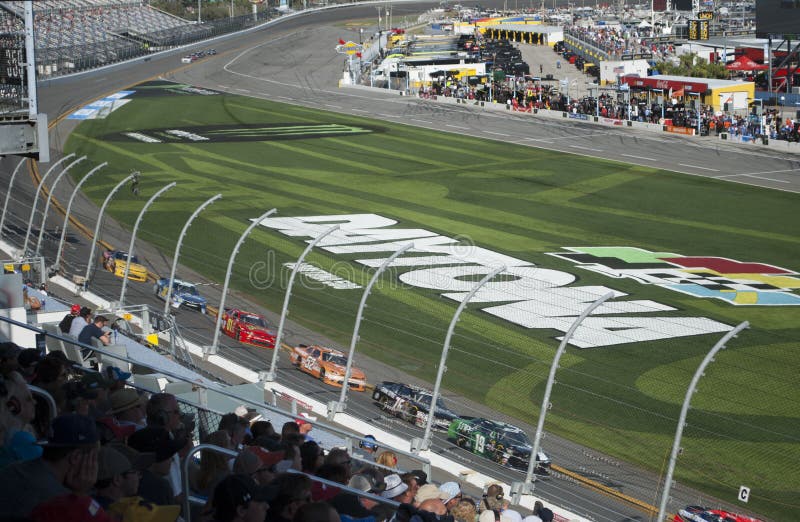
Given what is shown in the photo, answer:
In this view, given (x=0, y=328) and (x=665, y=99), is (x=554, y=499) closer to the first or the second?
(x=0, y=328)

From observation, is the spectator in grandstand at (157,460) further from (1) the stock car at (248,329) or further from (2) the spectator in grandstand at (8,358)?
(1) the stock car at (248,329)

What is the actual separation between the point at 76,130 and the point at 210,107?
38.4 feet

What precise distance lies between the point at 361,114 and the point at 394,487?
6132 centimetres

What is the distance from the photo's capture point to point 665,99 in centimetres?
6256

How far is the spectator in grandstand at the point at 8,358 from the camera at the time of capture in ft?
31.4

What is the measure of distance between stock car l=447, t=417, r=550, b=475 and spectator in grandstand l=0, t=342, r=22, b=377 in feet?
27.0

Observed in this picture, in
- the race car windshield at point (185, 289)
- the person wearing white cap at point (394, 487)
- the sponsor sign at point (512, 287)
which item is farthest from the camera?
the race car windshield at point (185, 289)

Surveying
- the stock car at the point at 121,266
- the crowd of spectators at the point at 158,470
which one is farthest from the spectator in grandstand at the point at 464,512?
the stock car at the point at 121,266

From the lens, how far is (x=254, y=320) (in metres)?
25.4

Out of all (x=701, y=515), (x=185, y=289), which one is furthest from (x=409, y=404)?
(x=185, y=289)

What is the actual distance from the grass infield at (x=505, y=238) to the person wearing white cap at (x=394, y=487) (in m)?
9.09

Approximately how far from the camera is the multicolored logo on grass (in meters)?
30.8

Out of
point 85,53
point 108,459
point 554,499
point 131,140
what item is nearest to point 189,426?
point 108,459

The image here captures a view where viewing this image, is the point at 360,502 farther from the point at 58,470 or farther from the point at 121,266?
the point at 121,266
